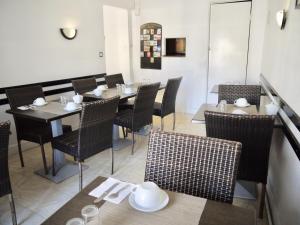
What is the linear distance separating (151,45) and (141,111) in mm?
2433

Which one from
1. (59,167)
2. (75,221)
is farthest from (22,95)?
(75,221)

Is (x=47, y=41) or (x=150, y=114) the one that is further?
(x=47, y=41)

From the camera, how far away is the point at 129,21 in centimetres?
525

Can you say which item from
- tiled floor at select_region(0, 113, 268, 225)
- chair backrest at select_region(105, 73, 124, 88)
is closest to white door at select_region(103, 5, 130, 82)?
chair backrest at select_region(105, 73, 124, 88)

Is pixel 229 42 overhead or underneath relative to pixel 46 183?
overhead

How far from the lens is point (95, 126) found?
232 centimetres

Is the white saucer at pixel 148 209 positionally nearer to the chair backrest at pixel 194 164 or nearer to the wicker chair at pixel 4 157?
the chair backrest at pixel 194 164

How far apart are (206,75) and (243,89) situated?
6.17 ft

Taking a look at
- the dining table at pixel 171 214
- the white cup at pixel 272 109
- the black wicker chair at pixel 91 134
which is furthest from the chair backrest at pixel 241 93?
the dining table at pixel 171 214

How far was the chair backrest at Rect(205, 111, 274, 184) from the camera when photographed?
1.70 m

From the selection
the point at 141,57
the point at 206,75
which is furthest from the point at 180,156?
the point at 141,57

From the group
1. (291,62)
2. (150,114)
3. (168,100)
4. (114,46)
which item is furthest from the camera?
(114,46)

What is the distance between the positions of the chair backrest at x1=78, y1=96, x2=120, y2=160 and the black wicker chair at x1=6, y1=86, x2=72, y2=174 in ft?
2.11

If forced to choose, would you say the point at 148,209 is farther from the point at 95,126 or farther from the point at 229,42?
the point at 229,42
